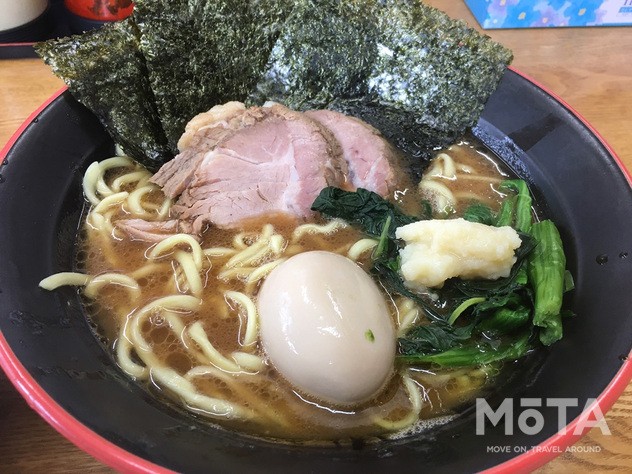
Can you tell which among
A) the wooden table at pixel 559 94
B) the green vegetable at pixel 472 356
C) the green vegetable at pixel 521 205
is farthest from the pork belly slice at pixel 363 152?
the wooden table at pixel 559 94

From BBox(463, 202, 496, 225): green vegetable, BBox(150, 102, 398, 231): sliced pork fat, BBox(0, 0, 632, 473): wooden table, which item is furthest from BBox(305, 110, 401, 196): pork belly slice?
BBox(0, 0, 632, 473): wooden table

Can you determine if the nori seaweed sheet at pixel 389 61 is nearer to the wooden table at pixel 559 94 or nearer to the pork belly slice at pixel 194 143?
the pork belly slice at pixel 194 143

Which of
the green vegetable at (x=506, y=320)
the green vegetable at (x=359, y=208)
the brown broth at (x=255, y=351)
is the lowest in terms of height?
the brown broth at (x=255, y=351)

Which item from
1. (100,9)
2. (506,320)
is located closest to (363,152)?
(506,320)

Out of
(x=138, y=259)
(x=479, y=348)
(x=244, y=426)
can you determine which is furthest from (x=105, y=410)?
(x=479, y=348)

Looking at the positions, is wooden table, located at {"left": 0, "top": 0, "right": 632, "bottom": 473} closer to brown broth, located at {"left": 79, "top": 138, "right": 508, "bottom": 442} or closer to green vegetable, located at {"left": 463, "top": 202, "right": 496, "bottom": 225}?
brown broth, located at {"left": 79, "top": 138, "right": 508, "bottom": 442}

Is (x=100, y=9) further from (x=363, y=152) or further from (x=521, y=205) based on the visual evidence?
(x=521, y=205)

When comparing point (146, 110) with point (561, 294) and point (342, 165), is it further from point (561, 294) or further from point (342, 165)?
point (561, 294)
